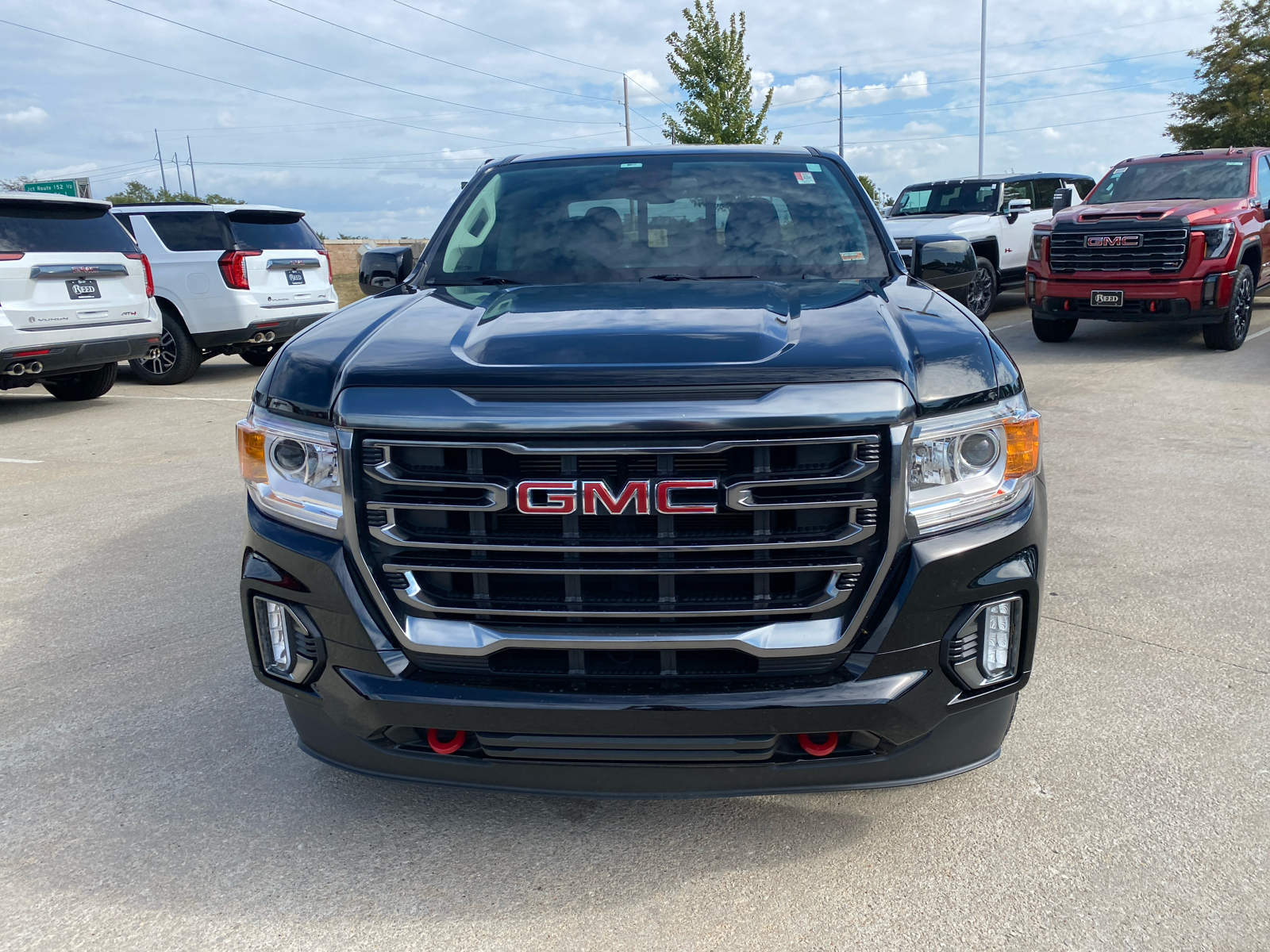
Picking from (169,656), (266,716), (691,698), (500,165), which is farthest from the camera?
(500,165)

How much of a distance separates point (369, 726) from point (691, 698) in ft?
2.46

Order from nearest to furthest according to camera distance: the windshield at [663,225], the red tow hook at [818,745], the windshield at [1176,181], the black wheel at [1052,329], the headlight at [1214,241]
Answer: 1. the red tow hook at [818,745]
2. the windshield at [663,225]
3. the headlight at [1214,241]
4. the windshield at [1176,181]
5. the black wheel at [1052,329]

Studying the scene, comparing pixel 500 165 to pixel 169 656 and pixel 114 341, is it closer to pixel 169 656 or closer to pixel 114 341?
pixel 169 656

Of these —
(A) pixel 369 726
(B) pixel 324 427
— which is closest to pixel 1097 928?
(A) pixel 369 726

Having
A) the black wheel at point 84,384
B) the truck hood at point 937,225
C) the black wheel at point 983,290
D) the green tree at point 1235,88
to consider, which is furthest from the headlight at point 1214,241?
the green tree at point 1235,88

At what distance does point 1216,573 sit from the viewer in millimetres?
4480

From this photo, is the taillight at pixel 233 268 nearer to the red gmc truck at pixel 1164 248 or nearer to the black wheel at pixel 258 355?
the black wheel at pixel 258 355

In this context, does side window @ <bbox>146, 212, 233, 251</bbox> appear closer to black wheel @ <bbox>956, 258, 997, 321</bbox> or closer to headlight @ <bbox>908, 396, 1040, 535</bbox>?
black wheel @ <bbox>956, 258, 997, 321</bbox>

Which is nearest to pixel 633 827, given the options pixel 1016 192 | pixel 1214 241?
pixel 1214 241

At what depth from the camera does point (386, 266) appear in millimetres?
4195

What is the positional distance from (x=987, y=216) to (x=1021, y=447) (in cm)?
1233

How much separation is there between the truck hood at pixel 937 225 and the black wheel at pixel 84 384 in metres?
8.63

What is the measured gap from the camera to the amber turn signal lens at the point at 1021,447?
238cm

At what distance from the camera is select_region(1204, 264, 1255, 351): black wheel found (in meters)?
10.4
